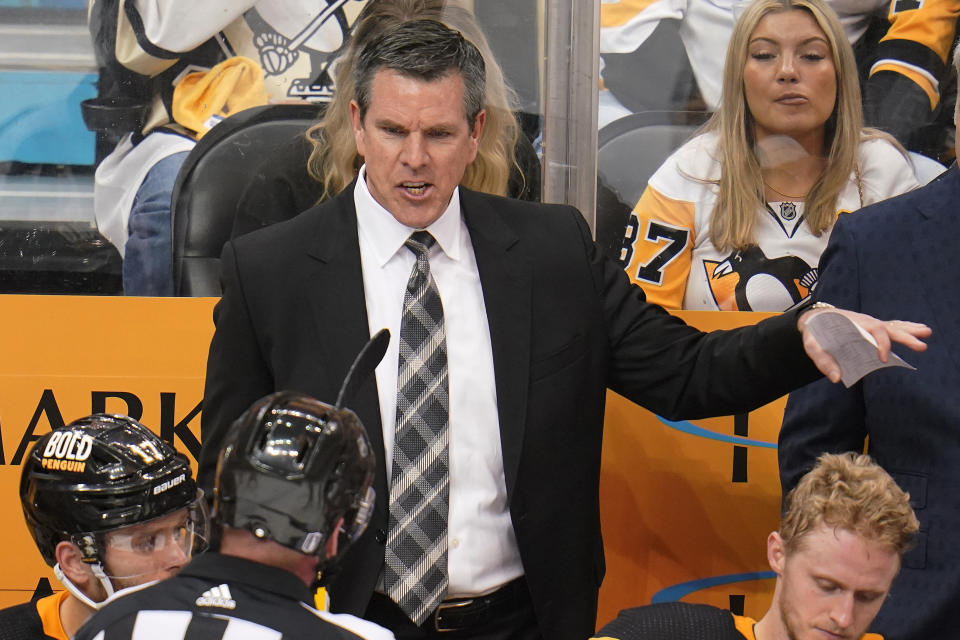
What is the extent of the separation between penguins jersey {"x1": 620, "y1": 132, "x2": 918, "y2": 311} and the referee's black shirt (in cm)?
180

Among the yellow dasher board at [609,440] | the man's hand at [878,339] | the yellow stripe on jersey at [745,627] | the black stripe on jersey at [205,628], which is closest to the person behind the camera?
the black stripe on jersey at [205,628]

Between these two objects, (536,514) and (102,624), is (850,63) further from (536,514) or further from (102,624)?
(102,624)

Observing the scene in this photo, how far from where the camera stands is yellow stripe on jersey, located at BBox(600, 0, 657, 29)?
308 centimetres

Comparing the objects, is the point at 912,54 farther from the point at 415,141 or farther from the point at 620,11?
the point at 415,141

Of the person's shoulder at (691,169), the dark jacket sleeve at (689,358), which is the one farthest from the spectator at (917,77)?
the dark jacket sleeve at (689,358)

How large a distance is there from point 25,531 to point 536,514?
4.92ft

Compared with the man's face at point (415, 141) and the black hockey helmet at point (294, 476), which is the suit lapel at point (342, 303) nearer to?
the man's face at point (415, 141)

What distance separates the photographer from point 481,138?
10.2ft

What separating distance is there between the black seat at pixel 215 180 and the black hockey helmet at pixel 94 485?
967 millimetres

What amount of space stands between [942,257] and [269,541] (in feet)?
4.89

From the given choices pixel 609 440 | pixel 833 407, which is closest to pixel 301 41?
pixel 609 440

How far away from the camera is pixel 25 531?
305cm

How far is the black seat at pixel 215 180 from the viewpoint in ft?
10.2

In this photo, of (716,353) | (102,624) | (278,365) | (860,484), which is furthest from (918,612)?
(102,624)
